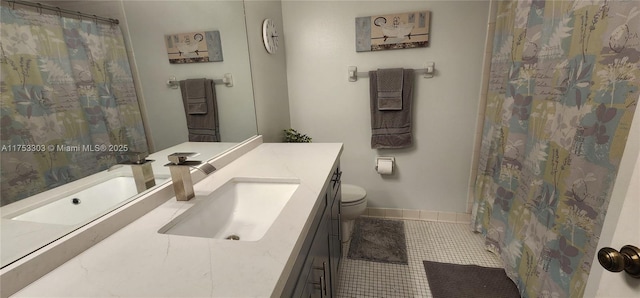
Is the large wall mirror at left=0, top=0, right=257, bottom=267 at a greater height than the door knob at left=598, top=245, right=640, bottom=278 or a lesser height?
greater

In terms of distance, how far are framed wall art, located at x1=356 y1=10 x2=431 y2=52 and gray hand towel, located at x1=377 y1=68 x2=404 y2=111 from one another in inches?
7.8

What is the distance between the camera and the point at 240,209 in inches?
43.3

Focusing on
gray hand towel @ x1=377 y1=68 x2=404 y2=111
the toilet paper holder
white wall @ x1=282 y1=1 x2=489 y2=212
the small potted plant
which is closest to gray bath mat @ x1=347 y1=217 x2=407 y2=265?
A: white wall @ x1=282 y1=1 x2=489 y2=212

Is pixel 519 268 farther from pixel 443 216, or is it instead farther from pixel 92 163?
pixel 92 163

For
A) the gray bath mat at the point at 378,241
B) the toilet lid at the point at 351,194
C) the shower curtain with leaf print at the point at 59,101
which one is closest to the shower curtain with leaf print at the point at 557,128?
the gray bath mat at the point at 378,241

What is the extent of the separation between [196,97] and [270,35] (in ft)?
3.09

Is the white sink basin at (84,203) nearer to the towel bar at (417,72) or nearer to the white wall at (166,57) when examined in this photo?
the white wall at (166,57)

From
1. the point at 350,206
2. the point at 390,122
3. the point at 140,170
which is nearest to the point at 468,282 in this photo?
the point at 350,206

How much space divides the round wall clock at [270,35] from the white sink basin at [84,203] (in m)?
1.35

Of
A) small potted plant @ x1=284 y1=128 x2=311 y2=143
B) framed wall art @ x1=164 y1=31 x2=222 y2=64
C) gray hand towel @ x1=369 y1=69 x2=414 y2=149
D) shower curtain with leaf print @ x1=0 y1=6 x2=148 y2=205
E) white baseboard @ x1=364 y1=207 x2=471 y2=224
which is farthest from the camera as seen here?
white baseboard @ x1=364 y1=207 x2=471 y2=224

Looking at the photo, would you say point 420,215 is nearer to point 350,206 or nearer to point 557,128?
point 350,206

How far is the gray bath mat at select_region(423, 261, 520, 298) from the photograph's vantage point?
158 cm

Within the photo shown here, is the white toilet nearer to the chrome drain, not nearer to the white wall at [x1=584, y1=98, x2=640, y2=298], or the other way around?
the chrome drain

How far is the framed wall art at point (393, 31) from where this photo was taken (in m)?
1.95
